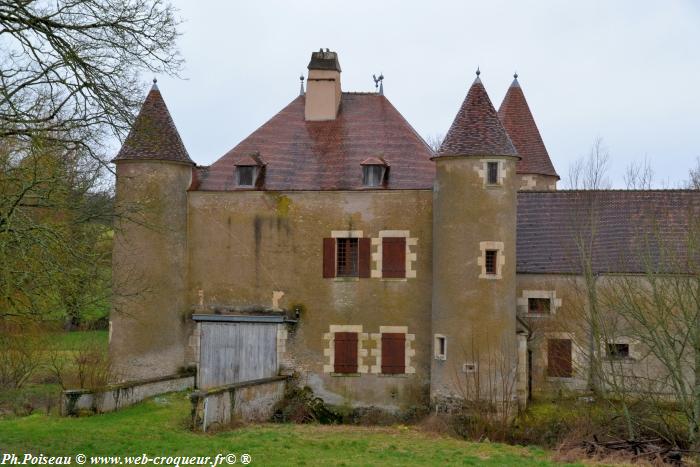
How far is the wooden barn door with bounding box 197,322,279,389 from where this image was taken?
2317cm

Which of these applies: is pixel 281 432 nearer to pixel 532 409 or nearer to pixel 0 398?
pixel 532 409

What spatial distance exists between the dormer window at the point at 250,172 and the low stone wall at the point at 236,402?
16.8ft

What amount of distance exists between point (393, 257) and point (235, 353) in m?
4.78

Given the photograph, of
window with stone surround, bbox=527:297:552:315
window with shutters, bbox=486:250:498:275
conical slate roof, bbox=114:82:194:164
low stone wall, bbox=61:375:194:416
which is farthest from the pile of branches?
conical slate roof, bbox=114:82:194:164

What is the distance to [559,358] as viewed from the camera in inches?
891

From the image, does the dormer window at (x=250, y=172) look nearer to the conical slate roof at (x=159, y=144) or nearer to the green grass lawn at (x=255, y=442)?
the conical slate roof at (x=159, y=144)

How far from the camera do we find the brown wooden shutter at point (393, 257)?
904 inches

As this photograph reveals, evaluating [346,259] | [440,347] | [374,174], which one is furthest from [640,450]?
[374,174]

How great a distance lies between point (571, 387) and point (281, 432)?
26.5 feet

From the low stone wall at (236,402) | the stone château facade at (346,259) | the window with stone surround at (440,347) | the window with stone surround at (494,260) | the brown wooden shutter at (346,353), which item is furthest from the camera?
the brown wooden shutter at (346,353)

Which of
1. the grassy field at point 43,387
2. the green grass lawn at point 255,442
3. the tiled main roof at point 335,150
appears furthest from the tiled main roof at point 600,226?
the grassy field at point 43,387

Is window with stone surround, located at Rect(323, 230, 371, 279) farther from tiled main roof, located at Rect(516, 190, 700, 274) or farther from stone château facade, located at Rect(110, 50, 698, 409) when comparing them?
tiled main roof, located at Rect(516, 190, 700, 274)

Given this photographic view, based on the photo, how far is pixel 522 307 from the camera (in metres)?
23.1

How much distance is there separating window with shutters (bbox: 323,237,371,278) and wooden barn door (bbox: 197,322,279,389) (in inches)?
83.9
